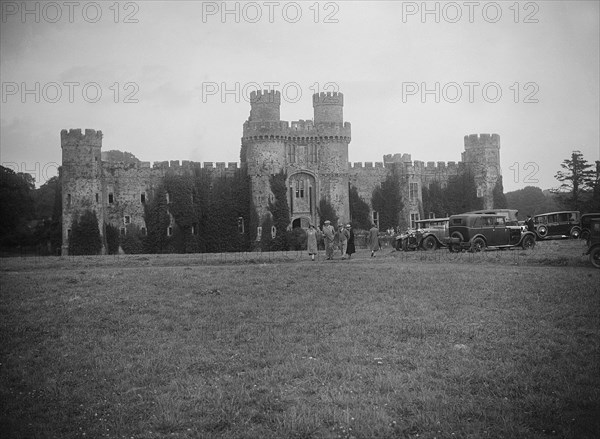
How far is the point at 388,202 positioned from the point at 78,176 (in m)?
29.7

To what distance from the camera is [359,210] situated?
59.1 m

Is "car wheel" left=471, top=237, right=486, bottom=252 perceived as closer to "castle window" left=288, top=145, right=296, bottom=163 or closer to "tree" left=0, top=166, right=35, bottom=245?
"castle window" left=288, top=145, right=296, bottom=163

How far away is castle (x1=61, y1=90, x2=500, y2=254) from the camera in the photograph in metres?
51.8

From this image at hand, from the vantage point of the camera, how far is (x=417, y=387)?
10.3m

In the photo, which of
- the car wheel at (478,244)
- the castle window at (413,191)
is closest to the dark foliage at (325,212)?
the castle window at (413,191)

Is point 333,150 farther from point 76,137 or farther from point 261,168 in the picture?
point 76,137

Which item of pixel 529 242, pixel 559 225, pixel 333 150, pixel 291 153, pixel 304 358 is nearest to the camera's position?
pixel 304 358

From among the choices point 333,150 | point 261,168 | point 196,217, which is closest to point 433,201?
point 333,150

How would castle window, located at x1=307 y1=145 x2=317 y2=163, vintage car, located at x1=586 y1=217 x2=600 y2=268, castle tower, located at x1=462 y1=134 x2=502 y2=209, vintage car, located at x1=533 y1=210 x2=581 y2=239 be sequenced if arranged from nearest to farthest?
vintage car, located at x1=586 y1=217 x2=600 y2=268
vintage car, located at x1=533 y1=210 x2=581 y2=239
castle window, located at x1=307 y1=145 x2=317 y2=163
castle tower, located at x1=462 y1=134 x2=502 y2=209

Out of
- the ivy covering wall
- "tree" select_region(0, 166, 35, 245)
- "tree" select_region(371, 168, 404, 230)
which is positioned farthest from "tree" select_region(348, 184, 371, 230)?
"tree" select_region(0, 166, 35, 245)

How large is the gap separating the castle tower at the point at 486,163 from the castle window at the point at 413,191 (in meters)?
6.73

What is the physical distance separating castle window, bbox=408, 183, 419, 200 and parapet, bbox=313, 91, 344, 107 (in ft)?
40.2

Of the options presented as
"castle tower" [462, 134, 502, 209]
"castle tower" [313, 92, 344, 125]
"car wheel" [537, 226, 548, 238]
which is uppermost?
"castle tower" [313, 92, 344, 125]

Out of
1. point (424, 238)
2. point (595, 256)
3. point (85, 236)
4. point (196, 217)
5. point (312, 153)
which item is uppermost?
point (312, 153)
